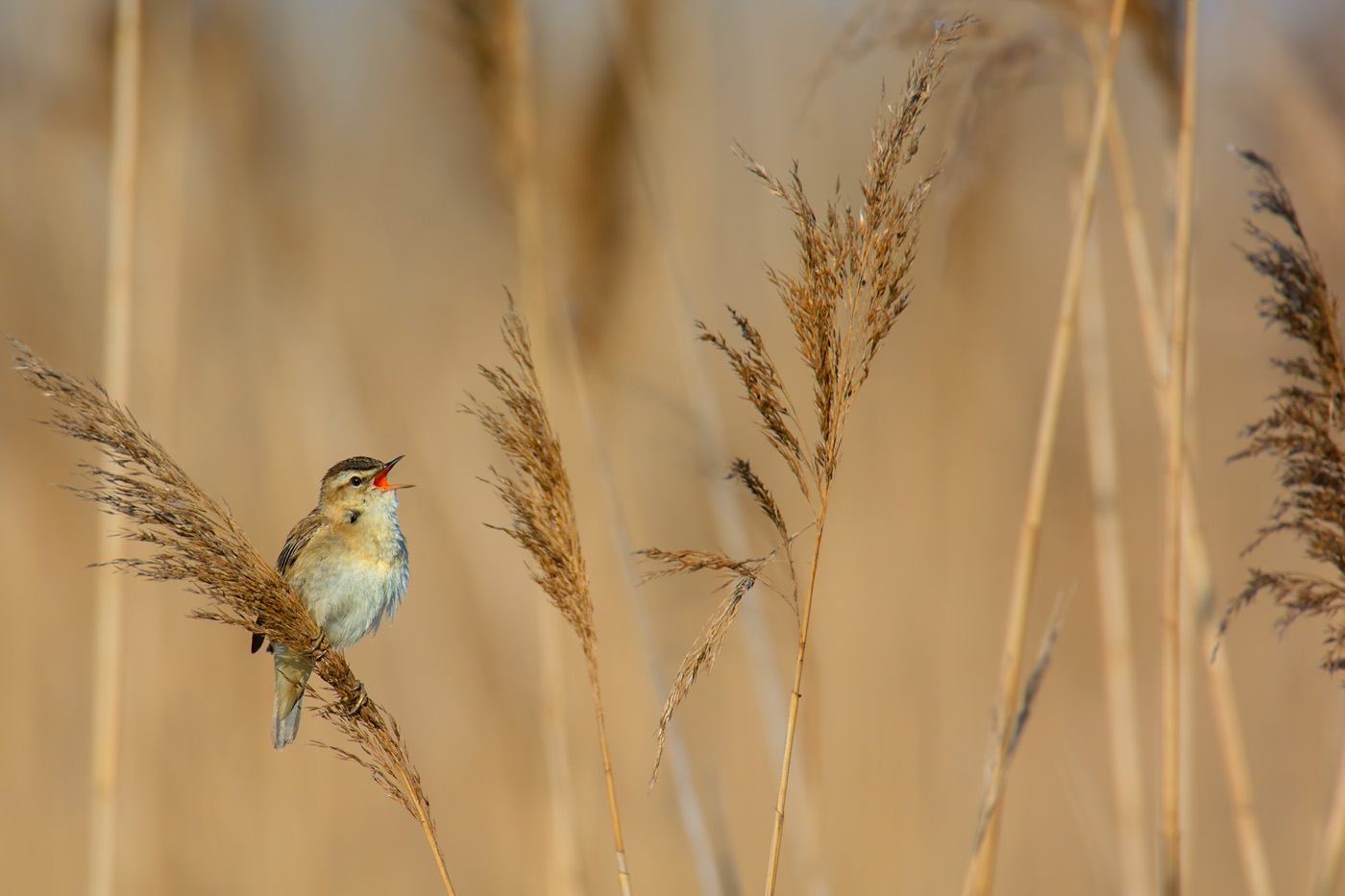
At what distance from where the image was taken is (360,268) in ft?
12.3

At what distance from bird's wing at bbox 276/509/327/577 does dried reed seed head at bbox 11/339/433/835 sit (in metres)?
0.51

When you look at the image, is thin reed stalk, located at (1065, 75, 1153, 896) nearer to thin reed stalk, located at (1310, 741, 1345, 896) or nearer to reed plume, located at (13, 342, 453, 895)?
thin reed stalk, located at (1310, 741, 1345, 896)

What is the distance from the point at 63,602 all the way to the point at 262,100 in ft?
6.09

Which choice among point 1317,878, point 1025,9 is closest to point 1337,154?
point 1025,9

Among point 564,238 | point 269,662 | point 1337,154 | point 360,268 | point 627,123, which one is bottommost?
point 269,662

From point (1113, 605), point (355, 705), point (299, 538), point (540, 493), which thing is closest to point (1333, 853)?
point (1113, 605)

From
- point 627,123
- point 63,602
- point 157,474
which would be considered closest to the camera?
point 157,474

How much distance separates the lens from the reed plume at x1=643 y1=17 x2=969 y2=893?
1.14 m

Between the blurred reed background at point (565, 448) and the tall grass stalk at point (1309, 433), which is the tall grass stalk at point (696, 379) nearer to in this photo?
the blurred reed background at point (565, 448)

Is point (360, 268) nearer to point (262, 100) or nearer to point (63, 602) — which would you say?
point (262, 100)

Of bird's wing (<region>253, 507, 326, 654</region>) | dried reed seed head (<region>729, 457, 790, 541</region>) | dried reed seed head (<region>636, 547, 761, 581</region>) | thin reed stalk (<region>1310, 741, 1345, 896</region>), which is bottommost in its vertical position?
thin reed stalk (<region>1310, 741, 1345, 896</region>)

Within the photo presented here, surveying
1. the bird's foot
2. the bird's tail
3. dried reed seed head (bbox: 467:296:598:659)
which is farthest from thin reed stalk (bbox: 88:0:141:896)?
dried reed seed head (bbox: 467:296:598:659)

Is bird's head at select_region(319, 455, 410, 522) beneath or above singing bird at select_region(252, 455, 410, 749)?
above

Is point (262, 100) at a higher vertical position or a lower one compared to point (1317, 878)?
higher
